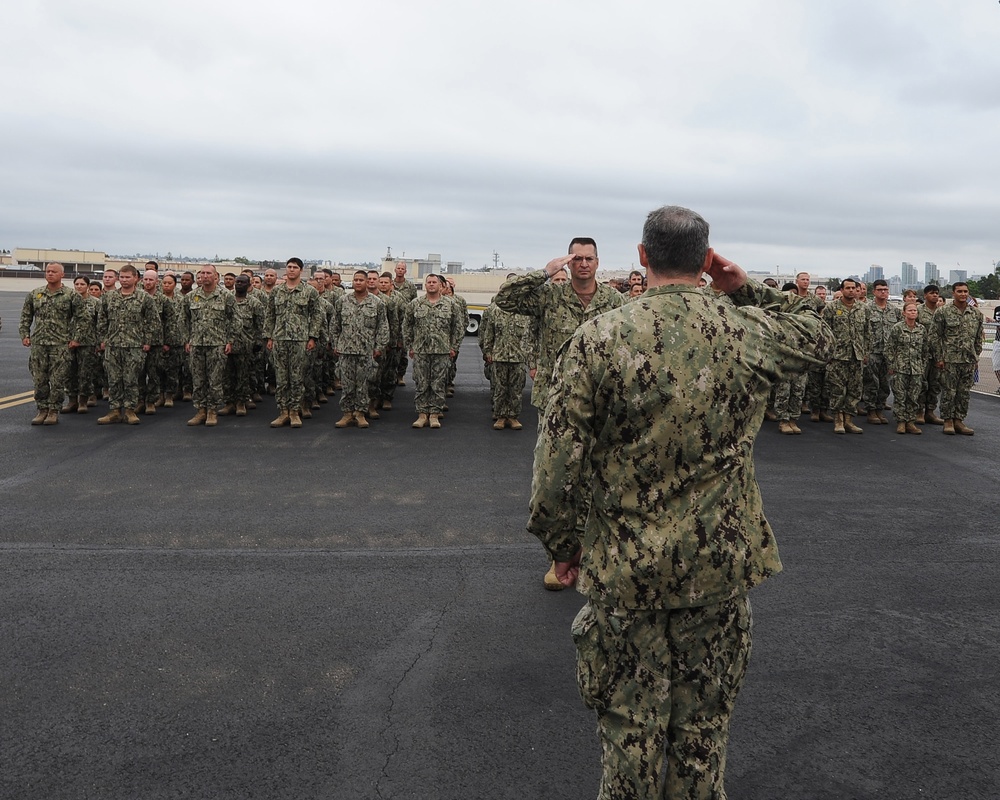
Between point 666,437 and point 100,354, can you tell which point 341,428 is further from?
point 666,437

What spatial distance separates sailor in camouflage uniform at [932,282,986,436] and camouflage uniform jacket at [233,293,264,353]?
10019mm

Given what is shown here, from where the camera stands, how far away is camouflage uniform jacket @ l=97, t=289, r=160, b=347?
10.7m

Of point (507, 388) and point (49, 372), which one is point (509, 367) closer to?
point (507, 388)

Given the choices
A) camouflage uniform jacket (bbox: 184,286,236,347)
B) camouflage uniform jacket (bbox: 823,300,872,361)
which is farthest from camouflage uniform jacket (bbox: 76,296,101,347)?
camouflage uniform jacket (bbox: 823,300,872,361)

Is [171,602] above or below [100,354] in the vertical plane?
below

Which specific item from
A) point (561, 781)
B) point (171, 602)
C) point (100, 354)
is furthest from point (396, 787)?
point (100, 354)

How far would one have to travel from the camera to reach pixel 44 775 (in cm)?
300

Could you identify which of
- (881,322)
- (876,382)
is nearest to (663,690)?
(876,382)

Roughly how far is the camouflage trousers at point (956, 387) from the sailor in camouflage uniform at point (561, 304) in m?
7.66

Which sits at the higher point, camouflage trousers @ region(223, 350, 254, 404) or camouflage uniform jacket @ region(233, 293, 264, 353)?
camouflage uniform jacket @ region(233, 293, 264, 353)

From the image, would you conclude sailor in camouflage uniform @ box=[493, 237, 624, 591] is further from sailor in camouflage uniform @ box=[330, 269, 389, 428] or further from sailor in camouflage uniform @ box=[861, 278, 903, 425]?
sailor in camouflage uniform @ box=[861, 278, 903, 425]

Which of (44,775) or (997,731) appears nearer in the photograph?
(44,775)

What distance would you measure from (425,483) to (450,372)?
6315mm

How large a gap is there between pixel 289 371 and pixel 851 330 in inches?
313
